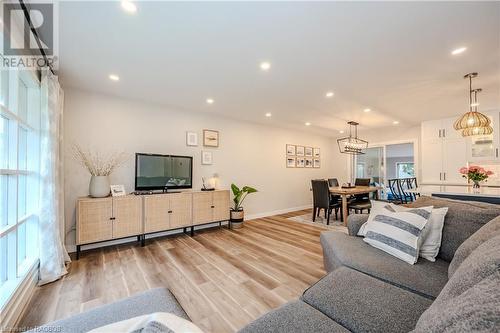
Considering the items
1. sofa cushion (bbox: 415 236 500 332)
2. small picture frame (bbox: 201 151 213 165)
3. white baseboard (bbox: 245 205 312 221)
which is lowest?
white baseboard (bbox: 245 205 312 221)

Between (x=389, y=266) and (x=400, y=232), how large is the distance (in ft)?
1.11

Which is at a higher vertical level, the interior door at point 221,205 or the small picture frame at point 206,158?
the small picture frame at point 206,158

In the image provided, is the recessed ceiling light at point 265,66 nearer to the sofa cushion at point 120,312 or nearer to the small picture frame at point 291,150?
the sofa cushion at point 120,312

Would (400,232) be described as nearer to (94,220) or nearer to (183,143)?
(94,220)

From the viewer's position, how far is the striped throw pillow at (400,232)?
155cm

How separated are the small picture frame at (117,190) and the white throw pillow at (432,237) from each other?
144 inches

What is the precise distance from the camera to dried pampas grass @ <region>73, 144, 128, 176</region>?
10.3 ft

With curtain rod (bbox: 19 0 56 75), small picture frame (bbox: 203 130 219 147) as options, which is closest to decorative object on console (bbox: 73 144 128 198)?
curtain rod (bbox: 19 0 56 75)

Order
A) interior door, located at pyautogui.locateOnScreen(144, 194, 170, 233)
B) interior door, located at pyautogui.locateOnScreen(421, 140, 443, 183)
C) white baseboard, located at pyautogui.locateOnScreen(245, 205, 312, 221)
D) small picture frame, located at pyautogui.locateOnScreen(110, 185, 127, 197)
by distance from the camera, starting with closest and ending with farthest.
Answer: small picture frame, located at pyautogui.locateOnScreen(110, 185, 127, 197) < interior door, located at pyautogui.locateOnScreen(144, 194, 170, 233) < interior door, located at pyautogui.locateOnScreen(421, 140, 443, 183) < white baseboard, located at pyautogui.locateOnScreen(245, 205, 312, 221)

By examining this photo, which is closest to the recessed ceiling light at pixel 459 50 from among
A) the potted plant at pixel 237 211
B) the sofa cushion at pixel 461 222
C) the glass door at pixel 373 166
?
the sofa cushion at pixel 461 222

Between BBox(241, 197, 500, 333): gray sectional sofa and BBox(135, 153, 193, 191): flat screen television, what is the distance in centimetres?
298

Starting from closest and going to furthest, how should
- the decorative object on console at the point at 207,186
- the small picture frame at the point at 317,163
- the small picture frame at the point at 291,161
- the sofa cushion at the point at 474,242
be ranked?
the sofa cushion at the point at 474,242 → the decorative object on console at the point at 207,186 → the small picture frame at the point at 291,161 → the small picture frame at the point at 317,163

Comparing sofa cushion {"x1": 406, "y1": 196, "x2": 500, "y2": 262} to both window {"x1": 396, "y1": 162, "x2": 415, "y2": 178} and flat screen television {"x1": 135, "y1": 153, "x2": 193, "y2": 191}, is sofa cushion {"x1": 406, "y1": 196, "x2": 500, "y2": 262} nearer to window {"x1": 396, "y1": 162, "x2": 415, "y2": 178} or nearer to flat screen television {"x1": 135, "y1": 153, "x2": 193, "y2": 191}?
flat screen television {"x1": 135, "y1": 153, "x2": 193, "y2": 191}

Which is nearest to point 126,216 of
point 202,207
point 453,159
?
point 202,207
